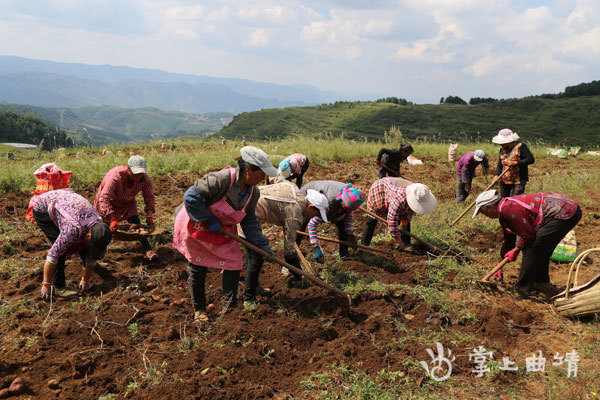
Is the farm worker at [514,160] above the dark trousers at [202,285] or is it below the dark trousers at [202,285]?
above

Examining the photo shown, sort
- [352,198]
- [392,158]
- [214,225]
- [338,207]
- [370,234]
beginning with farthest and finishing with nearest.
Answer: [392,158] → [370,234] → [338,207] → [352,198] → [214,225]

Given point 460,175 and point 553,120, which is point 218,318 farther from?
point 553,120

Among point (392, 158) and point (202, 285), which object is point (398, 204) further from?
point (202, 285)

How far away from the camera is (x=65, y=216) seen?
141 inches

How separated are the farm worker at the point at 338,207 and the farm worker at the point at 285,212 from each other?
0.40ft

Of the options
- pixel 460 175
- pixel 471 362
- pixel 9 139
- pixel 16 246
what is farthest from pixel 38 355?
pixel 9 139

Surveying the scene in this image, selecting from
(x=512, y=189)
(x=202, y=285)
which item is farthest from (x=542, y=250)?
(x=202, y=285)

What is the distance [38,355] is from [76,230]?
3.51 ft

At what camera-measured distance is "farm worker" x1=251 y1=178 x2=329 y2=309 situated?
3.64 meters

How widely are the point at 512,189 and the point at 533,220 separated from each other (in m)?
2.38

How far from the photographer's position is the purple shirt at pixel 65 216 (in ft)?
11.7

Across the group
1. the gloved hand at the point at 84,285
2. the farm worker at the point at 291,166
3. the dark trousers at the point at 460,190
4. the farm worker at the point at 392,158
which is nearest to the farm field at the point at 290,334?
the gloved hand at the point at 84,285

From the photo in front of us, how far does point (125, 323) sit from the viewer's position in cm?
340

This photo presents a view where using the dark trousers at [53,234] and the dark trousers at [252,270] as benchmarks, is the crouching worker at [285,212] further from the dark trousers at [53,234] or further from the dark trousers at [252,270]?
the dark trousers at [53,234]
